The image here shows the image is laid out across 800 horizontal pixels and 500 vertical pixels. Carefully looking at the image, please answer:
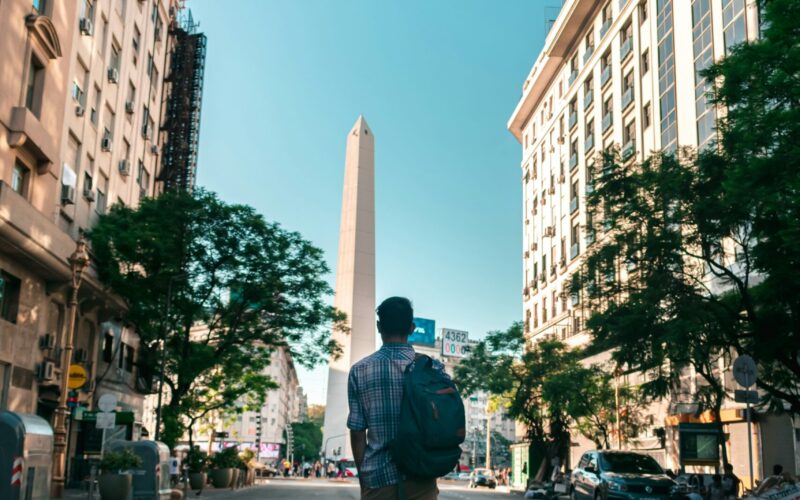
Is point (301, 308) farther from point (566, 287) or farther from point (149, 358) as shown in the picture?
point (566, 287)

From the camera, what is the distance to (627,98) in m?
47.2

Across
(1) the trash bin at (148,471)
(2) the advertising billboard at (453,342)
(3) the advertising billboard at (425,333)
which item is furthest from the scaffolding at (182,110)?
(2) the advertising billboard at (453,342)

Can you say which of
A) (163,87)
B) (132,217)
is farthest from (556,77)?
(132,217)

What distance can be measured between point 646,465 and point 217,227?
18689mm

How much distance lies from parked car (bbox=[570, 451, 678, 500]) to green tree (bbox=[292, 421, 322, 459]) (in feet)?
416

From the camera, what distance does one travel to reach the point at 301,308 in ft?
113

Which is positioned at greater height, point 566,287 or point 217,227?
point 217,227

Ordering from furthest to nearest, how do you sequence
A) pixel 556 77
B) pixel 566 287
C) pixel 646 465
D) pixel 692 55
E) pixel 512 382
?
pixel 556 77, pixel 512 382, pixel 692 55, pixel 566 287, pixel 646 465

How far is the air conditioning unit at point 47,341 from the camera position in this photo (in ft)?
95.0

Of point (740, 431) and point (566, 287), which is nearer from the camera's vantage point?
point (566, 287)

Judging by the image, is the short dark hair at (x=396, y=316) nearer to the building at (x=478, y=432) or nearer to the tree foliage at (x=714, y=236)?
the tree foliage at (x=714, y=236)

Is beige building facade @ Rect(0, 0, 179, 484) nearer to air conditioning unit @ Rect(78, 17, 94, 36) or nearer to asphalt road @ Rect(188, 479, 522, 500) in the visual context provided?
air conditioning unit @ Rect(78, 17, 94, 36)

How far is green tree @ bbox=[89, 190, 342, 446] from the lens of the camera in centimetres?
3256

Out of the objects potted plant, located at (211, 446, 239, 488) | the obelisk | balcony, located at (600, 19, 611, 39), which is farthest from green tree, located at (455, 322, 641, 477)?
the obelisk
